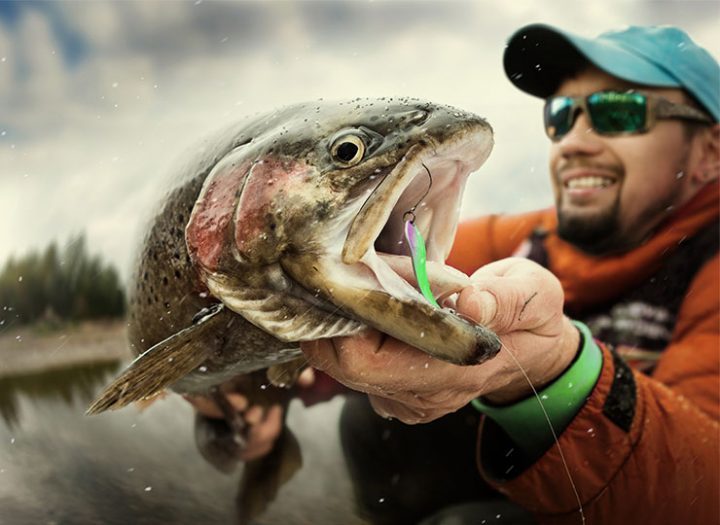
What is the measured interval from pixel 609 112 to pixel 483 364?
28cm

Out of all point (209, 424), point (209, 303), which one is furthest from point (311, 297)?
point (209, 424)

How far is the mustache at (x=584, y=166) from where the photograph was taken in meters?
0.55

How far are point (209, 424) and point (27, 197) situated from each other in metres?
0.19

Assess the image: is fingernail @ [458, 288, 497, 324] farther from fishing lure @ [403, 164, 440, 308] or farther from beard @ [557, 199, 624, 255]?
beard @ [557, 199, 624, 255]

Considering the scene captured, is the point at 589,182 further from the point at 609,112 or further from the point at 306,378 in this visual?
the point at 306,378

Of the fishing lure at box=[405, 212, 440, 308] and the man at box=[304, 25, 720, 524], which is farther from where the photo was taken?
the man at box=[304, 25, 720, 524]

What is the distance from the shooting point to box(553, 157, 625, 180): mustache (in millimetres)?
549

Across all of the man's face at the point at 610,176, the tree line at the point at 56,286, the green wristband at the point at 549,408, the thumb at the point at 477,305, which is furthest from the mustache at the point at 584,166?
the tree line at the point at 56,286

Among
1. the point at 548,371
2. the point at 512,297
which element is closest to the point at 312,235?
the point at 512,297

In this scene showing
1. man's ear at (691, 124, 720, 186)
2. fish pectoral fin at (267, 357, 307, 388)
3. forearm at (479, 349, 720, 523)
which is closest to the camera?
fish pectoral fin at (267, 357, 307, 388)

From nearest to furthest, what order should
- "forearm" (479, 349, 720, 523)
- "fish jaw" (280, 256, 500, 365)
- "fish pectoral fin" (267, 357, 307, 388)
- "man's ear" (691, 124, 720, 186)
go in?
"fish jaw" (280, 256, 500, 365), "fish pectoral fin" (267, 357, 307, 388), "forearm" (479, 349, 720, 523), "man's ear" (691, 124, 720, 186)

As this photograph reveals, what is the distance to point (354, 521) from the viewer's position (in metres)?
0.48

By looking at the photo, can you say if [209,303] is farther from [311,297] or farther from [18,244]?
[18,244]

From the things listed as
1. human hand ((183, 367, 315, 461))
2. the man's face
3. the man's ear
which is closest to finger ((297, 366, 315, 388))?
human hand ((183, 367, 315, 461))
